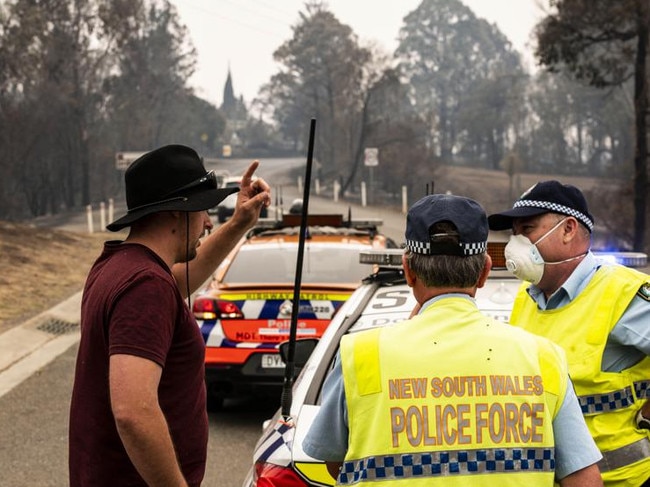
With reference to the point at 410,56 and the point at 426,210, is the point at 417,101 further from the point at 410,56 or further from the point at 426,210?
the point at 426,210

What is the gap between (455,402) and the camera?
7.83 ft

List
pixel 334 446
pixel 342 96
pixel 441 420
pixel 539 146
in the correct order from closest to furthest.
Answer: pixel 441 420 → pixel 334 446 → pixel 342 96 → pixel 539 146

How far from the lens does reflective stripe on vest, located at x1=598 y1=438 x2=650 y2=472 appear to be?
3172 millimetres

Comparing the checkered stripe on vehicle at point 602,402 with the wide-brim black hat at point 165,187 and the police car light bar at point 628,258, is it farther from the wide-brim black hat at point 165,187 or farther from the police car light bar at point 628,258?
the wide-brim black hat at point 165,187

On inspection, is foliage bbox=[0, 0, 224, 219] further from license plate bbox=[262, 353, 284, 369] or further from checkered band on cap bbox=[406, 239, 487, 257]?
checkered band on cap bbox=[406, 239, 487, 257]

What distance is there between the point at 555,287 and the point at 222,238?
118 centimetres

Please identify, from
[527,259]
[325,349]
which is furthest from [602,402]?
[325,349]

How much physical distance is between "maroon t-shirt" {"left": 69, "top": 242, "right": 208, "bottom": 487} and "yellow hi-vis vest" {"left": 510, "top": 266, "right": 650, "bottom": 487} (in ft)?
3.93

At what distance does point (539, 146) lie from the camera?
327 feet

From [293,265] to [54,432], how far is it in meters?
2.33

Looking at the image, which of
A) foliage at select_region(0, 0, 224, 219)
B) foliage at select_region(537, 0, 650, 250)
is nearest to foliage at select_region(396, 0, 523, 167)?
foliage at select_region(0, 0, 224, 219)

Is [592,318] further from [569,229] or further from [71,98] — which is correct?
[71,98]

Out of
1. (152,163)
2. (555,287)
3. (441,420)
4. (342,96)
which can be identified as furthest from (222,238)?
(342,96)

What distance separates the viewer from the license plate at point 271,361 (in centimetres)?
788
